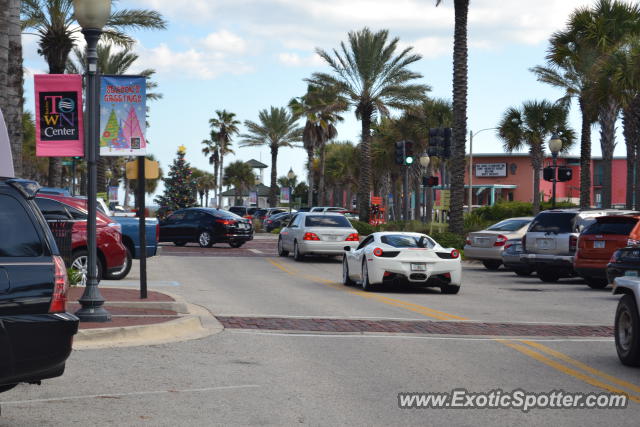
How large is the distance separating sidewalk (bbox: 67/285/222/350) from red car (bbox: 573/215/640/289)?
898 centimetres

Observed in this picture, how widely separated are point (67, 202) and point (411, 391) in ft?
39.8

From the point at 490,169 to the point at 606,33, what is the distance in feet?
172

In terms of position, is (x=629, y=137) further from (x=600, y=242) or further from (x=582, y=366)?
(x=582, y=366)

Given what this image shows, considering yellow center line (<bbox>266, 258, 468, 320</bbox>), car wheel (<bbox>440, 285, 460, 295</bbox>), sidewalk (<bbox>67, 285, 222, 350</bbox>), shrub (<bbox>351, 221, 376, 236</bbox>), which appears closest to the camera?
sidewalk (<bbox>67, 285, 222, 350</bbox>)

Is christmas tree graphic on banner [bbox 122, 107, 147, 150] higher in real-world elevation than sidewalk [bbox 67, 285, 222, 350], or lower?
higher

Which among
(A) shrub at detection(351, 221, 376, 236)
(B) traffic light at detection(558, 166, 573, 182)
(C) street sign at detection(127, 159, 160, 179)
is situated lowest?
(A) shrub at detection(351, 221, 376, 236)

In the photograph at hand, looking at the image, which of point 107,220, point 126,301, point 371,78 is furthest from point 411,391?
point 371,78

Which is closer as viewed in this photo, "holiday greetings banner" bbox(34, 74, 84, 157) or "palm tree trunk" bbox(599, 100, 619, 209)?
"holiday greetings banner" bbox(34, 74, 84, 157)

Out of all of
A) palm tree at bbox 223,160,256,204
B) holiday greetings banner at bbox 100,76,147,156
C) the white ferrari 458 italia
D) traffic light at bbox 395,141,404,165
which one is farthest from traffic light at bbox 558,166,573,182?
palm tree at bbox 223,160,256,204

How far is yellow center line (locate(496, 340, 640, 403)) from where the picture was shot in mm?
8230

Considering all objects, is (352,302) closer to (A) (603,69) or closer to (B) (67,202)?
(B) (67,202)

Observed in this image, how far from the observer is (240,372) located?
9.03 meters

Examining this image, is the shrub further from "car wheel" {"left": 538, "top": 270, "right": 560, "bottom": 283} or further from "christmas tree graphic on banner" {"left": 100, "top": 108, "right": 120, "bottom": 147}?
"christmas tree graphic on banner" {"left": 100, "top": 108, "right": 120, "bottom": 147}

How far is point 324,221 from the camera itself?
2978 cm
